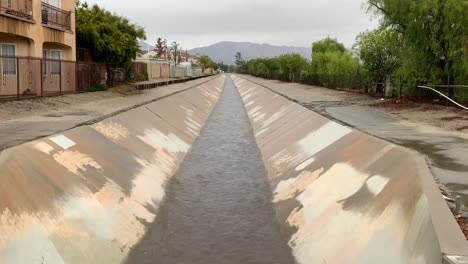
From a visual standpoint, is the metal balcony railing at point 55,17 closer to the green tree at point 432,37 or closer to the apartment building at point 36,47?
the apartment building at point 36,47

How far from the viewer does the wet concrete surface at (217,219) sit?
9.71 meters

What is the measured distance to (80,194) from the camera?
35.4 feet

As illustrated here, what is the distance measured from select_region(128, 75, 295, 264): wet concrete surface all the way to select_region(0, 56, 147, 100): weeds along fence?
10654 millimetres

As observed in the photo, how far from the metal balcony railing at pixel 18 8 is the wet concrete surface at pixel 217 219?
1238 cm

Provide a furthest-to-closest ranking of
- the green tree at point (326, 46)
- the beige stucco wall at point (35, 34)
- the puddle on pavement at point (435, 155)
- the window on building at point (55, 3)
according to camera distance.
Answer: the green tree at point (326, 46) → the window on building at point (55, 3) → the beige stucco wall at point (35, 34) → the puddle on pavement at point (435, 155)

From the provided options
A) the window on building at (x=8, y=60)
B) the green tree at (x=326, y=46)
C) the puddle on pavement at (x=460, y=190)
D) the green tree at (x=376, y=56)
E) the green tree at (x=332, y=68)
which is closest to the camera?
the puddle on pavement at (x=460, y=190)

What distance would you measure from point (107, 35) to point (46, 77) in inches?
379

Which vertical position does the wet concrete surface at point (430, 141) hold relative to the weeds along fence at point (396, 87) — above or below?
below

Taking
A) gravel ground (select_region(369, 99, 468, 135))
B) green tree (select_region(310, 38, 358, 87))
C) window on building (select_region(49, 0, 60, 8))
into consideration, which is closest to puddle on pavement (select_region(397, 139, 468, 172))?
gravel ground (select_region(369, 99, 468, 135))

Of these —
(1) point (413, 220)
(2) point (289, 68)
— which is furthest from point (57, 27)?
(2) point (289, 68)

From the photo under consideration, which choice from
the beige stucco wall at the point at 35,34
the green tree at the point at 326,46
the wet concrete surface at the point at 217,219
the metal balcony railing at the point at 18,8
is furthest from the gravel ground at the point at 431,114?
the green tree at the point at 326,46

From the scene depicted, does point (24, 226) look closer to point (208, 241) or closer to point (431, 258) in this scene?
point (208, 241)

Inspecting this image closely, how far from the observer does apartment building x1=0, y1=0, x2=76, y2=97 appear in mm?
24781

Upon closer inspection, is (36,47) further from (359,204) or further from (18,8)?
(359,204)
